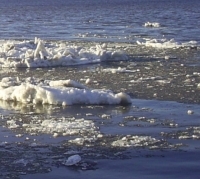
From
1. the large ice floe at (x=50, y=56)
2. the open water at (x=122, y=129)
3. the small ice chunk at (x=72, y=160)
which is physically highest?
the small ice chunk at (x=72, y=160)

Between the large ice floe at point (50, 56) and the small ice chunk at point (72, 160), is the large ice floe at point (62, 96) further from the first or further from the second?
the large ice floe at point (50, 56)

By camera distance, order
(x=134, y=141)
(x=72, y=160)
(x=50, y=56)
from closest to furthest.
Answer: (x=72, y=160), (x=134, y=141), (x=50, y=56)

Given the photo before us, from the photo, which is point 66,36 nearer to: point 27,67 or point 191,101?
point 27,67

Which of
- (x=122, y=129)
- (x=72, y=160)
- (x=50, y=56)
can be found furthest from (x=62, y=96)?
(x=50, y=56)

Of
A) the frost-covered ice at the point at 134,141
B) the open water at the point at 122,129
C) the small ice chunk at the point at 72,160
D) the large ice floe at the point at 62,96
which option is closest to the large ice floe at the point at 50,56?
the open water at the point at 122,129

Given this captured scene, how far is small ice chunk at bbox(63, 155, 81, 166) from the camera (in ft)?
35.2

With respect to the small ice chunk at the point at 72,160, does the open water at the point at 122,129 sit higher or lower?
lower

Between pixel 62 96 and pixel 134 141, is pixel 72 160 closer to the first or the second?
pixel 134 141

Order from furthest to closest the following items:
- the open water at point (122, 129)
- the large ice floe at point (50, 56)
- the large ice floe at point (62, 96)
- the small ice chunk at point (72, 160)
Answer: the large ice floe at point (50, 56) → the large ice floe at point (62, 96) → the small ice chunk at point (72, 160) → the open water at point (122, 129)

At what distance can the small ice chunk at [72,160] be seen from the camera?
1074 centimetres

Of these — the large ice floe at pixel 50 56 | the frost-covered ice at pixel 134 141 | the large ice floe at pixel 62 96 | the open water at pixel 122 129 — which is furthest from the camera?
the large ice floe at pixel 50 56

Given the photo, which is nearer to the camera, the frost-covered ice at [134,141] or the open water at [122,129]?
the open water at [122,129]

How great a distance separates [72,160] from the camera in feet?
35.5

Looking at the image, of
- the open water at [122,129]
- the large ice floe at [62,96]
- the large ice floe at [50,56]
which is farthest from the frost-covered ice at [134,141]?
the large ice floe at [50,56]
